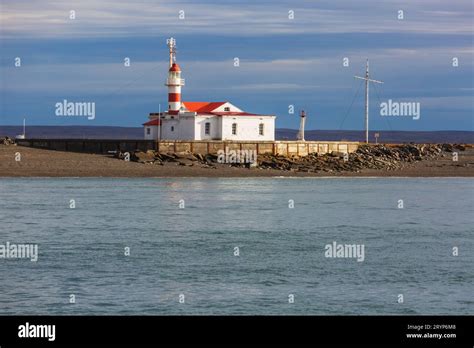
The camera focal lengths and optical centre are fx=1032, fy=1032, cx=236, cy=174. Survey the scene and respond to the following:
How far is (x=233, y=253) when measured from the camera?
3134 centimetres

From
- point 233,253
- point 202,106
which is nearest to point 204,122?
point 202,106

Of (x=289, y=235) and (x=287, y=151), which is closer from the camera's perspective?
(x=289, y=235)

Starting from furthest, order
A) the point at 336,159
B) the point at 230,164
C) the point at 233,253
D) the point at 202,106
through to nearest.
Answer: the point at 202,106
the point at 336,159
the point at 230,164
the point at 233,253

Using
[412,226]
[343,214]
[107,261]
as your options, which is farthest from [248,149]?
[107,261]

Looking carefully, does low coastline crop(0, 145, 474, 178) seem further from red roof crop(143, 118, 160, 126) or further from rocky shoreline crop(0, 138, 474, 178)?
red roof crop(143, 118, 160, 126)

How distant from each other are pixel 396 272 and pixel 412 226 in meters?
12.9

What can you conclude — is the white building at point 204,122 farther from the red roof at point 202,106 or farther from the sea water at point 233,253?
the sea water at point 233,253

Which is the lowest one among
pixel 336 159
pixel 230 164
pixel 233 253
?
pixel 233 253

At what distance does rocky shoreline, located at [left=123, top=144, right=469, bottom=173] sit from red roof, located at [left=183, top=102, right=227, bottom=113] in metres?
5.85

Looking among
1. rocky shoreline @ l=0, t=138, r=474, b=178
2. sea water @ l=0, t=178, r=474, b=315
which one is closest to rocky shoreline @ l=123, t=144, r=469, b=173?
rocky shoreline @ l=0, t=138, r=474, b=178

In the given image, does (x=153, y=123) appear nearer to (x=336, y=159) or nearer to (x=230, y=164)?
(x=230, y=164)

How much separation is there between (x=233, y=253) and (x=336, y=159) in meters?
50.5
